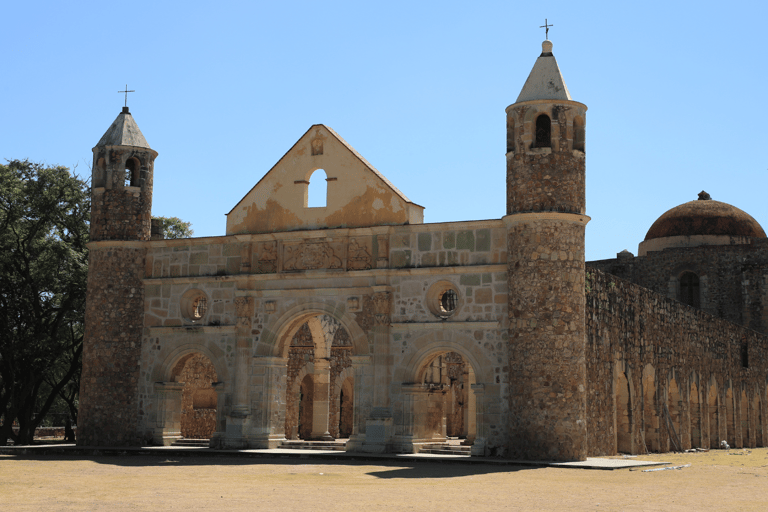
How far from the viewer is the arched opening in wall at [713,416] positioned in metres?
31.0

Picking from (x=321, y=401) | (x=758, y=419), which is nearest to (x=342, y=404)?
(x=321, y=401)

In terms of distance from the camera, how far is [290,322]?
72.8ft

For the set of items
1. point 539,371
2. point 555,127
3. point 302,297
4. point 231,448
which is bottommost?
point 231,448

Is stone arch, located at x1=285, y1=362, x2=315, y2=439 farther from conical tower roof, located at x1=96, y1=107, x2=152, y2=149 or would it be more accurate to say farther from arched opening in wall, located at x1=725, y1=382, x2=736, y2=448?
arched opening in wall, located at x1=725, y1=382, x2=736, y2=448

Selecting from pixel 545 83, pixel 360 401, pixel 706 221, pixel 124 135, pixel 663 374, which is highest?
pixel 706 221

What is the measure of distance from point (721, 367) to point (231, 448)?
59.2ft

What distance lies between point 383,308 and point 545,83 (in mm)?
5925

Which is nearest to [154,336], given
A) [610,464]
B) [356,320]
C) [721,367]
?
[356,320]

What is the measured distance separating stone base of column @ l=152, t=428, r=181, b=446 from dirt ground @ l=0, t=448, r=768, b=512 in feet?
9.39

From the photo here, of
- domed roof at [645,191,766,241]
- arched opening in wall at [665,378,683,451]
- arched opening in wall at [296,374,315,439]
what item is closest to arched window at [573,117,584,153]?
arched opening in wall at [665,378,683,451]

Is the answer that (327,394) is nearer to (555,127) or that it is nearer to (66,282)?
(66,282)

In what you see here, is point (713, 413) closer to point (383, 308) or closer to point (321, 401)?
point (321, 401)

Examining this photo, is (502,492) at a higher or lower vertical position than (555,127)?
lower

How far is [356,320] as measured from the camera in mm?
21453
